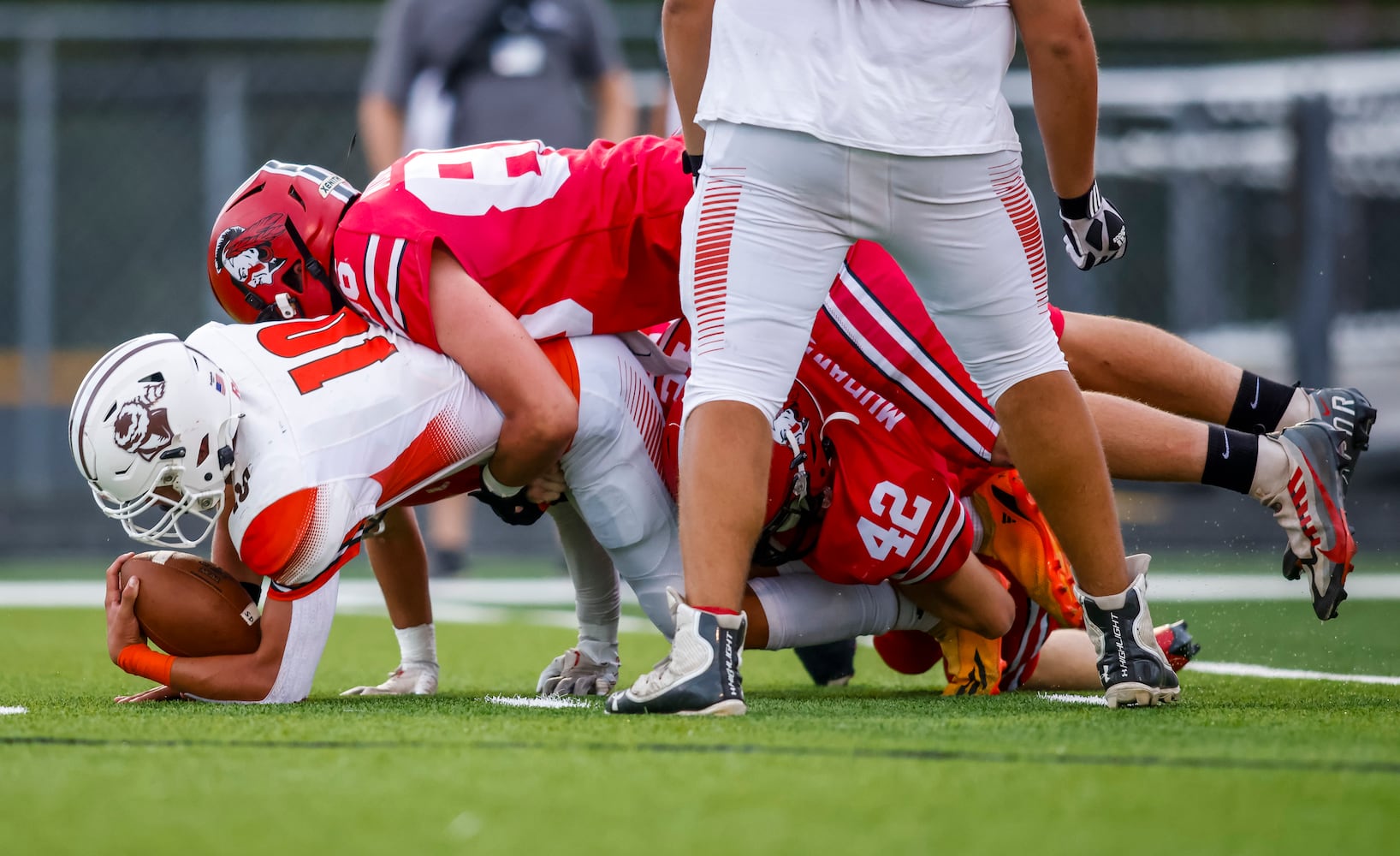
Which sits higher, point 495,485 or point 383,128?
point 383,128

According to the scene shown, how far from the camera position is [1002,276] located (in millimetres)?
2498

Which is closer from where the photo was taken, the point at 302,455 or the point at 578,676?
the point at 302,455

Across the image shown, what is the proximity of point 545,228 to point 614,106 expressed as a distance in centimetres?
268

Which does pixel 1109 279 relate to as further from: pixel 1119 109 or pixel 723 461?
pixel 723 461

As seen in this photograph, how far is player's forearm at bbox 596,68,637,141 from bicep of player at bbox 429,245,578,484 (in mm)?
2725

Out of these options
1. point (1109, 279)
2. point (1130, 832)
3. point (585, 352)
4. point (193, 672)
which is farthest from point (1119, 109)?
point (1130, 832)

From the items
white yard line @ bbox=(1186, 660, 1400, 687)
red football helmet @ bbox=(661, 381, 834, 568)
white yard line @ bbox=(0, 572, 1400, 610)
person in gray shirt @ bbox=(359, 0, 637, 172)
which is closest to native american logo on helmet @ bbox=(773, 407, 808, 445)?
red football helmet @ bbox=(661, 381, 834, 568)

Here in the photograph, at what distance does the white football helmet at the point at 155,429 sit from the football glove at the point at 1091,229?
1.35 m

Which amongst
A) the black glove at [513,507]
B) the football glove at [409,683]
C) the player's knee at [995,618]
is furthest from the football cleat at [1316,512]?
the football glove at [409,683]

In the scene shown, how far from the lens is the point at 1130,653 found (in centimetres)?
260

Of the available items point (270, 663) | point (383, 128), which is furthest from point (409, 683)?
point (383, 128)

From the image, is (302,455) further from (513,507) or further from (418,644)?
(418,644)

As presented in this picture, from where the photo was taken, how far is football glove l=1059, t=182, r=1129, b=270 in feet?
8.78

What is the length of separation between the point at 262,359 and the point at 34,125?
19.2 ft
